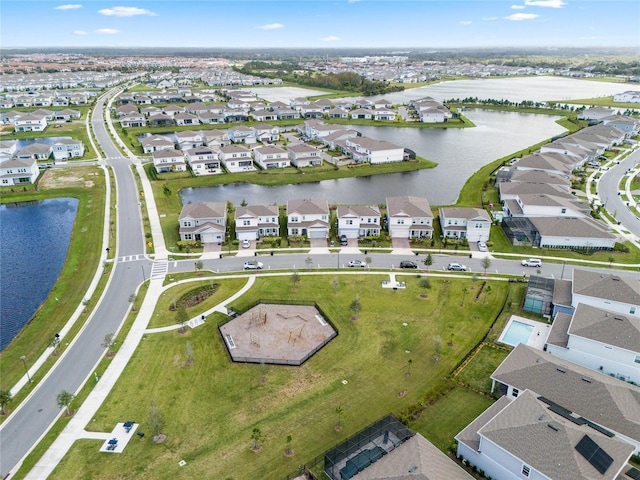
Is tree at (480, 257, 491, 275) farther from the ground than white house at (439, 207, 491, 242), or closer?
closer

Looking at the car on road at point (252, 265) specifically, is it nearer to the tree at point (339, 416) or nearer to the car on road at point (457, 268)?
the car on road at point (457, 268)

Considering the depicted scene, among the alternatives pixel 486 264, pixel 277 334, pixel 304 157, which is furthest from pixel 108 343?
pixel 304 157

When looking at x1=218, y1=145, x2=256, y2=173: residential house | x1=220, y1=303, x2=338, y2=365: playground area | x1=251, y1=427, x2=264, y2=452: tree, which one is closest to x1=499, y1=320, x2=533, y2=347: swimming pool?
x1=220, y1=303, x2=338, y2=365: playground area

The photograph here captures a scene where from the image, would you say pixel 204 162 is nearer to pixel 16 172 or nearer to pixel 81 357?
pixel 16 172

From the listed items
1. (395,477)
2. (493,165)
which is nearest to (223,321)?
(395,477)

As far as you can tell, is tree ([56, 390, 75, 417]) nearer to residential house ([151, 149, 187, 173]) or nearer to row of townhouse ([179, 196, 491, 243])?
row of townhouse ([179, 196, 491, 243])

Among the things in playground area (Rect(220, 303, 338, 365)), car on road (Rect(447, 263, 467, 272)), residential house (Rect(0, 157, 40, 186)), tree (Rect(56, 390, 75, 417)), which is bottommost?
playground area (Rect(220, 303, 338, 365))
